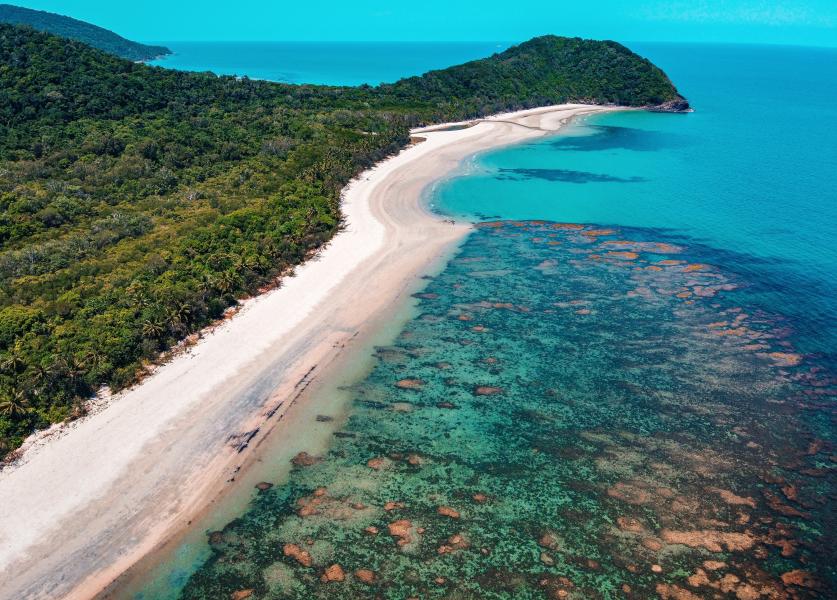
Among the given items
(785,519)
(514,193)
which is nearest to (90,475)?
(785,519)

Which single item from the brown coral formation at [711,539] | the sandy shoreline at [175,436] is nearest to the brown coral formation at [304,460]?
the sandy shoreline at [175,436]

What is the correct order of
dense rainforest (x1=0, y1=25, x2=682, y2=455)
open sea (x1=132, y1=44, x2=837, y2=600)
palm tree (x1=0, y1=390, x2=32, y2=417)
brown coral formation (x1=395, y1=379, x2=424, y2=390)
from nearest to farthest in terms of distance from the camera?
open sea (x1=132, y1=44, x2=837, y2=600)
palm tree (x1=0, y1=390, x2=32, y2=417)
dense rainforest (x1=0, y1=25, x2=682, y2=455)
brown coral formation (x1=395, y1=379, x2=424, y2=390)

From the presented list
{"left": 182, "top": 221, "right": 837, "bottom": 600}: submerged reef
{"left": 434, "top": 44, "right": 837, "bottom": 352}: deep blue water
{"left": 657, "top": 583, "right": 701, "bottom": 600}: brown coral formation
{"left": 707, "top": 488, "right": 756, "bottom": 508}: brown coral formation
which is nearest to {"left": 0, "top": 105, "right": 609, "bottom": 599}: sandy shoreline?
{"left": 182, "top": 221, "right": 837, "bottom": 600}: submerged reef

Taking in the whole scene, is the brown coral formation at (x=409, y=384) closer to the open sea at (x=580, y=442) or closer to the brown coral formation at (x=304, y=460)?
the open sea at (x=580, y=442)

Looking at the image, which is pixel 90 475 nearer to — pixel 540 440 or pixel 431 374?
pixel 431 374

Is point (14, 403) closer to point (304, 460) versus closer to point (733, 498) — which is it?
point (304, 460)

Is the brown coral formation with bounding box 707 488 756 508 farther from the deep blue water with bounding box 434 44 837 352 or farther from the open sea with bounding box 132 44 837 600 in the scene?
the deep blue water with bounding box 434 44 837 352
